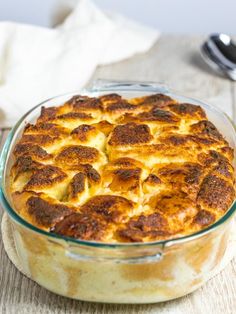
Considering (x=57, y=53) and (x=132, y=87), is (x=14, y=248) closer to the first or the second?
(x=132, y=87)

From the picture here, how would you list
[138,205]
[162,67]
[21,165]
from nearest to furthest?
[138,205]
[21,165]
[162,67]

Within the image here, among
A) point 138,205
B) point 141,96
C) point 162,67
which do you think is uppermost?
point 138,205

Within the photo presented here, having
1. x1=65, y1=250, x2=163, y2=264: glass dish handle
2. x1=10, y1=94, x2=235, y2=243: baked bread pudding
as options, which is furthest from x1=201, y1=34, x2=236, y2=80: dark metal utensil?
x1=65, y1=250, x2=163, y2=264: glass dish handle

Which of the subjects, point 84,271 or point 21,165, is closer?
point 84,271

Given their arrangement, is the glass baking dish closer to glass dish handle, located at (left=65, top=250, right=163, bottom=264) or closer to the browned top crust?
glass dish handle, located at (left=65, top=250, right=163, bottom=264)

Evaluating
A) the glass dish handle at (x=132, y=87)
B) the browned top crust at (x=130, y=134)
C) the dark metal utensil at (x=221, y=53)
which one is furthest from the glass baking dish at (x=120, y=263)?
the dark metal utensil at (x=221, y=53)

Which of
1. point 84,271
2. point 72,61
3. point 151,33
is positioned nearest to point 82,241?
point 84,271

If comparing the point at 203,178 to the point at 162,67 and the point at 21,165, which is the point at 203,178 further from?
the point at 162,67
